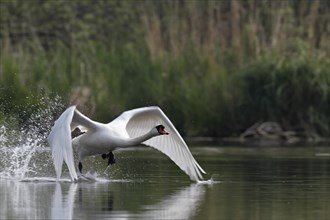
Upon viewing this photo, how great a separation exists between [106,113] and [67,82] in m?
1.37

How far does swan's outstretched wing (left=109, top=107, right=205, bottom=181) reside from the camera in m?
16.3

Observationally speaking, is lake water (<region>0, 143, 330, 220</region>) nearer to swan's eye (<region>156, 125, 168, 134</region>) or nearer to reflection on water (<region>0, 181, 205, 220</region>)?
reflection on water (<region>0, 181, 205, 220</region>)

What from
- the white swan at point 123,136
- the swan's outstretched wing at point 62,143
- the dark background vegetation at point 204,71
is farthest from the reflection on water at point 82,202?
the dark background vegetation at point 204,71

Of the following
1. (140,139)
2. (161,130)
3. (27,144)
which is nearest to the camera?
(161,130)

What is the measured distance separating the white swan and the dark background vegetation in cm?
649

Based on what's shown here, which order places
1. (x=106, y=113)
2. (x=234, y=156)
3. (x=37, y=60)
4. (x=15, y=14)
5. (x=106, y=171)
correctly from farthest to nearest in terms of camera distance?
(x=15, y=14) → (x=37, y=60) → (x=106, y=113) → (x=234, y=156) → (x=106, y=171)

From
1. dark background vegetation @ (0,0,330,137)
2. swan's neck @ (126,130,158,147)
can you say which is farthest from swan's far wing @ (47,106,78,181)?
dark background vegetation @ (0,0,330,137)

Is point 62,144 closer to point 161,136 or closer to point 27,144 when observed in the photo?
point 161,136

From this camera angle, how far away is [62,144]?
14.5 meters

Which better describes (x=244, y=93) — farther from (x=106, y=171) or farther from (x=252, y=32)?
(x=106, y=171)

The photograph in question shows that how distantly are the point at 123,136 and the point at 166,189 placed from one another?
6.12 feet

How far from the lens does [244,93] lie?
88.5 feet

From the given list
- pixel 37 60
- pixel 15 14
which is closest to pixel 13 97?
pixel 37 60

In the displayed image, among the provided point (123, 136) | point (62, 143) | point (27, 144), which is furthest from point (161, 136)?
point (62, 143)
